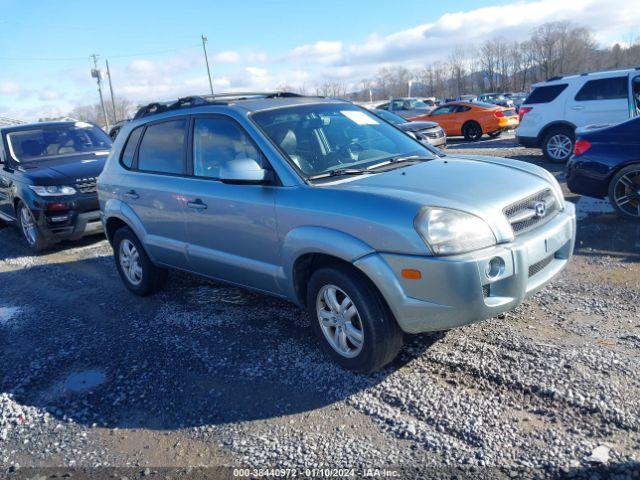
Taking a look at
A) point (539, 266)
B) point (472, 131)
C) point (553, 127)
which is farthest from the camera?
point (472, 131)

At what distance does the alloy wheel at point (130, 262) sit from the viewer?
5.47 m

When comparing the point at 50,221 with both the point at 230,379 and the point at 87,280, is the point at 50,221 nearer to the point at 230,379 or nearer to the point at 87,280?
the point at 87,280

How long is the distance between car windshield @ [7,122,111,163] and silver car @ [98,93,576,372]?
4422 mm

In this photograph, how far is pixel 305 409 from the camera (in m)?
3.32

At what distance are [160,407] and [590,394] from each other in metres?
2.65

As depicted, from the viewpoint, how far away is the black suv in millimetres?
7555

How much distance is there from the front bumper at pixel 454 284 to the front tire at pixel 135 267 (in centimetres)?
287

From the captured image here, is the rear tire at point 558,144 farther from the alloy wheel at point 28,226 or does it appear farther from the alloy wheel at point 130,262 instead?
the alloy wheel at point 28,226

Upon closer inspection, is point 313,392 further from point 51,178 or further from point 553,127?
point 553,127

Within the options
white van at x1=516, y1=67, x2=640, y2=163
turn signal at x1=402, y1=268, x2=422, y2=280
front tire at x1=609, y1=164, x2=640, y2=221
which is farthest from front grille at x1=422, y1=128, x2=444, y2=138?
turn signal at x1=402, y1=268, x2=422, y2=280

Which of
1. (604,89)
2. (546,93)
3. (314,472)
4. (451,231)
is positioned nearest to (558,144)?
(546,93)

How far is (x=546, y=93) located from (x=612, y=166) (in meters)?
5.80

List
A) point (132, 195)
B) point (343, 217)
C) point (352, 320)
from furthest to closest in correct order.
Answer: point (132, 195) < point (352, 320) < point (343, 217)

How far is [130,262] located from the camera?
Result: 18.4 ft
